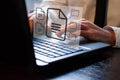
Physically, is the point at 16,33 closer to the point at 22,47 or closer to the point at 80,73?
the point at 22,47

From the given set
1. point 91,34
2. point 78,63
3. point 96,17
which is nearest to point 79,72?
point 78,63

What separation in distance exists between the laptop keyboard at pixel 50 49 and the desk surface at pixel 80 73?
0.05m

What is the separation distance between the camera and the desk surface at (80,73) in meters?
0.54

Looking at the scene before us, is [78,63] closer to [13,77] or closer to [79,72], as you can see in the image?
[79,72]

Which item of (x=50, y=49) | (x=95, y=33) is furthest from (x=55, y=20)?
(x=95, y=33)

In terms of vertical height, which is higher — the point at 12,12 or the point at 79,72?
the point at 12,12

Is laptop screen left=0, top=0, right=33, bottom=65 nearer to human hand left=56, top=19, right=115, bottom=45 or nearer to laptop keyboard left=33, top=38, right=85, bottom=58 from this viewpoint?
laptop keyboard left=33, top=38, right=85, bottom=58

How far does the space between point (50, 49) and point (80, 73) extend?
100 mm

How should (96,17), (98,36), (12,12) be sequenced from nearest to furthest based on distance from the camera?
(12,12)
(98,36)
(96,17)

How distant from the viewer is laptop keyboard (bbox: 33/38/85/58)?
589mm

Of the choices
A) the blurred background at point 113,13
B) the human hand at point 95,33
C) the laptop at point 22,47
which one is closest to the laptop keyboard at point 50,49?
the laptop at point 22,47

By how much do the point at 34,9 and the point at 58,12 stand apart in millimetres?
62

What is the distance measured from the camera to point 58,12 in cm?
62

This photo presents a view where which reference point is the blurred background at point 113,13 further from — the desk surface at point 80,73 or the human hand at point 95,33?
the desk surface at point 80,73
